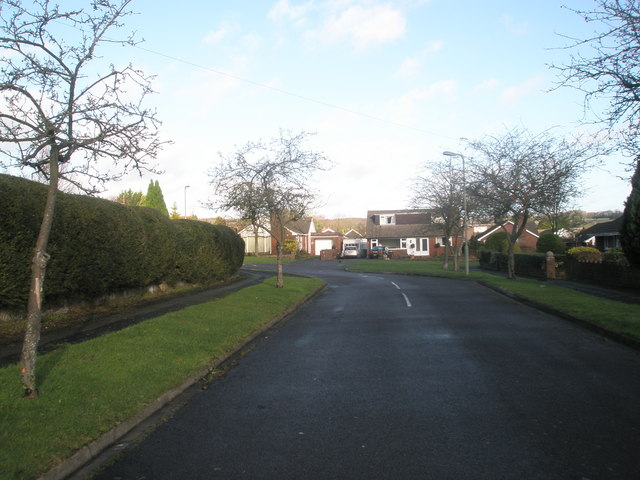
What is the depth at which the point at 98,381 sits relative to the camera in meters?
7.03

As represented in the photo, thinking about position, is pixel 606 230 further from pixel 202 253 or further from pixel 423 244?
pixel 202 253

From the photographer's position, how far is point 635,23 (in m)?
9.29

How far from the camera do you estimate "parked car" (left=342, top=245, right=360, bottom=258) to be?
66.2 meters

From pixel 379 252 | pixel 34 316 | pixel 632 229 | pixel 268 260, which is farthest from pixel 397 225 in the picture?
pixel 34 316

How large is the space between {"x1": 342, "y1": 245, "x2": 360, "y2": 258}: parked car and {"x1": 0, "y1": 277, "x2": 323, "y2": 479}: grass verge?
176ft

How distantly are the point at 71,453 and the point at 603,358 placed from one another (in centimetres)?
823

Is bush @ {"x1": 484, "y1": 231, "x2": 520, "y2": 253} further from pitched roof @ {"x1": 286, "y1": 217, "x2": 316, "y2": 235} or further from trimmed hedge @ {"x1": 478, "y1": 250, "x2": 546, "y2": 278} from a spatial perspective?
pitched roof @ {"x1": 286, "y1": 217, "x2": 316, "y2": 235}

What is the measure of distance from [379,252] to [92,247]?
53837 millimetres

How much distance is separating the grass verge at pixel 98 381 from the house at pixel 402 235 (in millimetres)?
54427

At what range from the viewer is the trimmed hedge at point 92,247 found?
9703mm

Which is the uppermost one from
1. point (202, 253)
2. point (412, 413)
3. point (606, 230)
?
point (606, 230)

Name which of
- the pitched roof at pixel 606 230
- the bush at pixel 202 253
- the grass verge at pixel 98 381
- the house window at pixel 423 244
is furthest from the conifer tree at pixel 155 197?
the grass verge at pixel 98 381

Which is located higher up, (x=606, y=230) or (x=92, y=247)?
(x=606, y=230)

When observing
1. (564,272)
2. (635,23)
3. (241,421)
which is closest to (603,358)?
(635,23)
